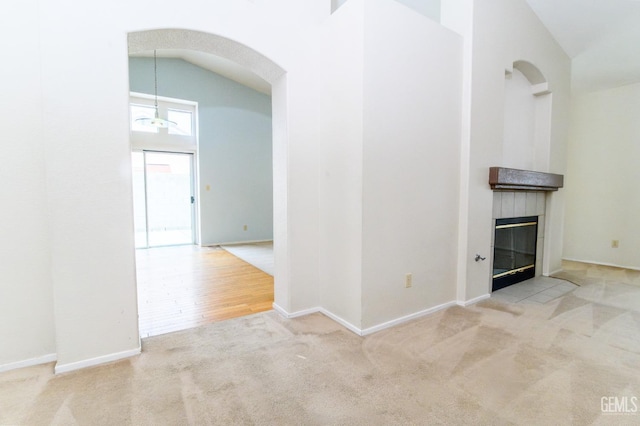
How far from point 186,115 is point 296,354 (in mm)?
6039

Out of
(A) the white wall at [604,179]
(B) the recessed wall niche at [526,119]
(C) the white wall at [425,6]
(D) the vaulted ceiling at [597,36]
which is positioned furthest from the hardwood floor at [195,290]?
(A) the white wall at [604,179]

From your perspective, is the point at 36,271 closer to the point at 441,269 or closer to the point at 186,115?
the point at 441,269

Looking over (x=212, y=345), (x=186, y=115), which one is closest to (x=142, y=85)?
(x=186, y=115)

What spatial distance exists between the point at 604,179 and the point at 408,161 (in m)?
4.35

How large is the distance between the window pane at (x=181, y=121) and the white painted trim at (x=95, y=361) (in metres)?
5.32

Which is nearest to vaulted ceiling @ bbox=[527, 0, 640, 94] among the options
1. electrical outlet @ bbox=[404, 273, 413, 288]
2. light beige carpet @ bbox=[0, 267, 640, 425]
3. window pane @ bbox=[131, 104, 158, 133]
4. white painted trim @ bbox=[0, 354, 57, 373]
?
light beige carpet @ bbox=[0, 267, 640, 425]

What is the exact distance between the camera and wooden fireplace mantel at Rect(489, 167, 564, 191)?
10.2 feet

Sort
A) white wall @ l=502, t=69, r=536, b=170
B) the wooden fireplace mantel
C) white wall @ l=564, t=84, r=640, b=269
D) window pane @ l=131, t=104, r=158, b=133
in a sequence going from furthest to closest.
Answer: window pane @ l=131, t=104, r=158, b=133 < white wall @ l=564, t=84, r=640, b=269 < white wall @ l=502, t=69, r=536, b=170 < the wooden fireplace mantel

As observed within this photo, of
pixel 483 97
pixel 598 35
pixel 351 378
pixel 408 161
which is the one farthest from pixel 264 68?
pixel 598 35

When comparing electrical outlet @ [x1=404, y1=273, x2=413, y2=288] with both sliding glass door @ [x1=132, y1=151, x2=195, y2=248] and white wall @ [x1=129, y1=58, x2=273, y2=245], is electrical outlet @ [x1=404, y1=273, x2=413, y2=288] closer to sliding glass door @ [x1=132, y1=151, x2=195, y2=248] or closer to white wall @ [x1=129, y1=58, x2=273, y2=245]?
white wall @ [x1=129, y1=58, x2=273, y2=245]

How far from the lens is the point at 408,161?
103 inches

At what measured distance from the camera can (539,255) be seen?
4203mm

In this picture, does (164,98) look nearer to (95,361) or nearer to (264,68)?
(264,68)

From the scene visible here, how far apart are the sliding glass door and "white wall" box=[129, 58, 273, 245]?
0.46 m
